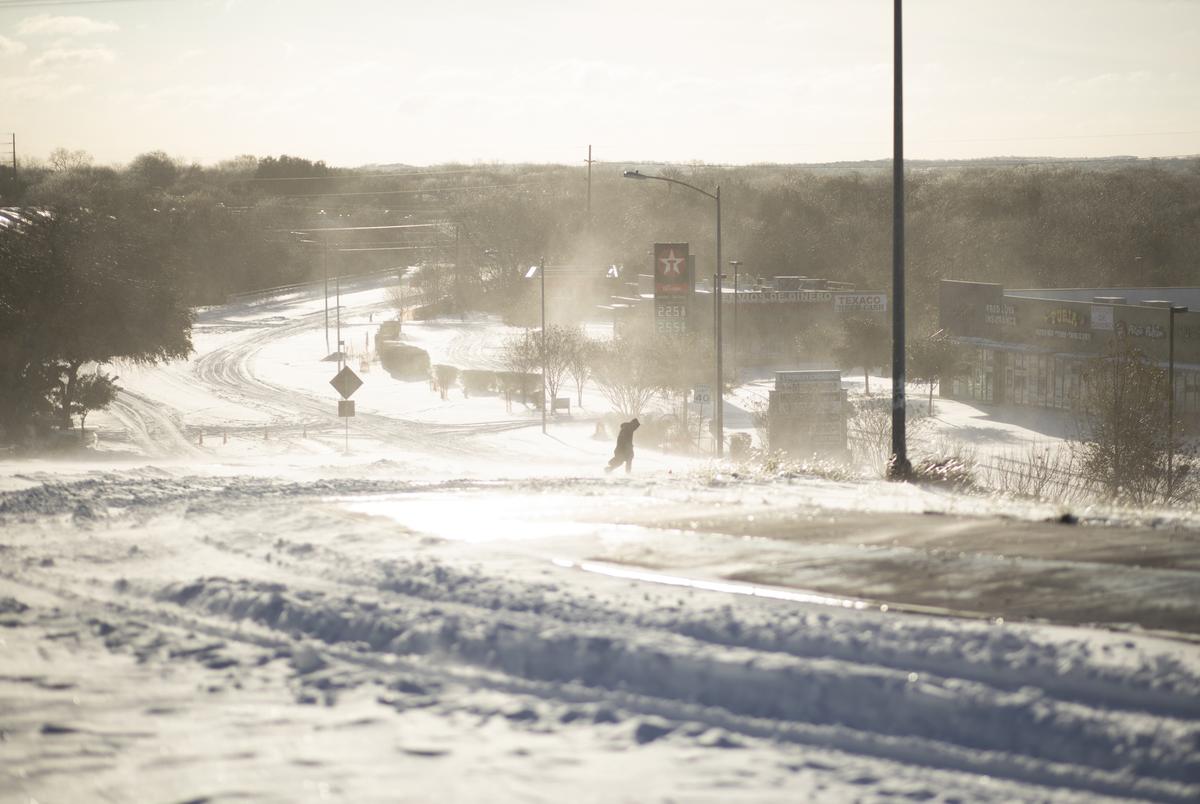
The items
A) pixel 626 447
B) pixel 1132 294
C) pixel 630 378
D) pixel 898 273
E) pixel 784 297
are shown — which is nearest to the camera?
pixel 898 273

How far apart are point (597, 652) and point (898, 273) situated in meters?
11.0

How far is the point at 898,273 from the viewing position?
1596 cm

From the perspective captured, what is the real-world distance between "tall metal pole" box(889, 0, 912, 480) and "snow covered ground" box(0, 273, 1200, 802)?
13.8ft

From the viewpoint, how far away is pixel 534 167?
19962 centimetres

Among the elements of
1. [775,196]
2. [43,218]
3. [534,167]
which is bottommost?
[43,218]

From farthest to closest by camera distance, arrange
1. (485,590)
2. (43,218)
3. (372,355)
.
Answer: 1. (372,355)
2. (43,218)
3. (485,590)

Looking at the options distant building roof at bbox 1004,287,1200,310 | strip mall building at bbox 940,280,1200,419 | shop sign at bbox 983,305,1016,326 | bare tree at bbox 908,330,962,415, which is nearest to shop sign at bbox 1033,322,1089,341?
strip mall building at bbox 940,280,1200,419

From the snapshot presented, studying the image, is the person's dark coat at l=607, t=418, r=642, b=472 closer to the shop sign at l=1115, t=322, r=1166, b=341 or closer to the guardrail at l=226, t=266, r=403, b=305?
the shop sign at l=1115, t=322, r=1166, b=341

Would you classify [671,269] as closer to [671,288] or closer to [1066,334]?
[671,288]

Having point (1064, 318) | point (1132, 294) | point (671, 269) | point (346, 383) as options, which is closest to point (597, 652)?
point (346, 383)

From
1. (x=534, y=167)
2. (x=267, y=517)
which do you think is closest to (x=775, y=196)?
(x=534, y=167)

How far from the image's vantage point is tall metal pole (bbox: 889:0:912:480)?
1586 centimetres

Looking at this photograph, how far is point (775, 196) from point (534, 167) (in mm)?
80236

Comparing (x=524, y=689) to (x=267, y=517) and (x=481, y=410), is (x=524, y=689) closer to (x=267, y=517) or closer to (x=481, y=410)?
(x=267, y=517)
